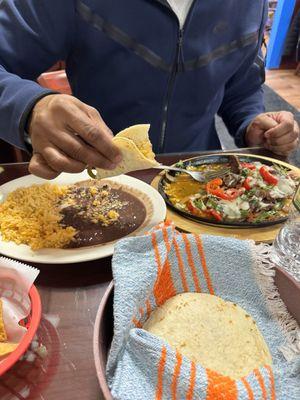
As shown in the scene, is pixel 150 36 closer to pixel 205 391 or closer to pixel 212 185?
Result: pixel 212 185

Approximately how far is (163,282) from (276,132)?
100 centimetres

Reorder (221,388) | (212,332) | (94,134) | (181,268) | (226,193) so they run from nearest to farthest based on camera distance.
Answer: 1. (221,388)
2. (212,332)
3. (181,268)
4. (94,134)
5. (226,193)

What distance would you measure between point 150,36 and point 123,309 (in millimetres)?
1129

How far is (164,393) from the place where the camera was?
0.52 metres

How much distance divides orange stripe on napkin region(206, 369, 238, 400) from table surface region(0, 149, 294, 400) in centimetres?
21

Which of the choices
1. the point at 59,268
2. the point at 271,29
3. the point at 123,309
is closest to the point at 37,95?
the point at 59,268

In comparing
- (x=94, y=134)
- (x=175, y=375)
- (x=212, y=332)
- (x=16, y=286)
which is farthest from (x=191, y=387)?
(x=94, y=134)

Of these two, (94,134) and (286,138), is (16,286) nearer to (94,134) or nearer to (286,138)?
(94,134)

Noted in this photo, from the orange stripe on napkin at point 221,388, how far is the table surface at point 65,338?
0.21 meters

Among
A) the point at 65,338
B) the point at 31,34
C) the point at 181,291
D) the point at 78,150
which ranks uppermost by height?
the point at 31,34

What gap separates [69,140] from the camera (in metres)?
0.95

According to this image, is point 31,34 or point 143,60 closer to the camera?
point 31,34

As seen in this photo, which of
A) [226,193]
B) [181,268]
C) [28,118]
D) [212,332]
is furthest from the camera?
→ [226,193]

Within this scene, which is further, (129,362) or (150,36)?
(150,36)
